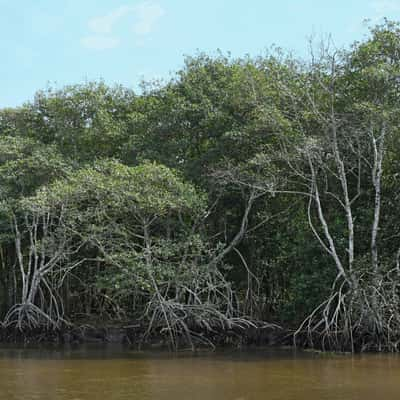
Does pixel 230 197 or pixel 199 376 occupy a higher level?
pixel 230 197

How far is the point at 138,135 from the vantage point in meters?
17.1

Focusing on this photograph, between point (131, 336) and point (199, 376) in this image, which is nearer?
point (199, 376)

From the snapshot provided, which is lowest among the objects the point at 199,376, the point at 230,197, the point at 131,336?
the point at 199,376

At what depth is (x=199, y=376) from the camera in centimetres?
1043

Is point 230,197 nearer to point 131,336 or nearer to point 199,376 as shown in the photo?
point 131,336

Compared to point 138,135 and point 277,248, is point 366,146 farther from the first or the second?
point 138,135

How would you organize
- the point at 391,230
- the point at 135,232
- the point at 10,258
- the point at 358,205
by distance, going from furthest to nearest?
1. the point at 10,258
2. the point at 135,232
3. the point at 358,205
4. the point at 391,230

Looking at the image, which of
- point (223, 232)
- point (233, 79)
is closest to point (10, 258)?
point (223, 232)

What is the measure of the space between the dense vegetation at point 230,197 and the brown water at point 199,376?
1.43 m

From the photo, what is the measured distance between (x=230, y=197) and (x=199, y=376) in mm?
7000

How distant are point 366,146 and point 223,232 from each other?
13.7 ft

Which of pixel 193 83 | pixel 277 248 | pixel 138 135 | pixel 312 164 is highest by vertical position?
pixel 193 83

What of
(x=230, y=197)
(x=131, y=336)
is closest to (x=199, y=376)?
(x=131, y=336)

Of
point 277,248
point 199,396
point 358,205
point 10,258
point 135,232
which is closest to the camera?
point 199,396
